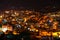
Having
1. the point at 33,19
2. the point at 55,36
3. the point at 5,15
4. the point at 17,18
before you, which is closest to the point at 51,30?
the point at 55,36

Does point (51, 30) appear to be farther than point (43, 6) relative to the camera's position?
No

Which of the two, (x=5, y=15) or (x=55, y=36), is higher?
(x=5, y=15)

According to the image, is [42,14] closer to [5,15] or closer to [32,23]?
[32,23]

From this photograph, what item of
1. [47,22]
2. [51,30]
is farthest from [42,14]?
[51,30]

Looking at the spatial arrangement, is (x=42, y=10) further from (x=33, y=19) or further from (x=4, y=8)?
(x=4, y=8)

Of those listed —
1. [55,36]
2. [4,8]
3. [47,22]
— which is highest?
[4,8]

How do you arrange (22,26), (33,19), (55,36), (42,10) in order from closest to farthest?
(55,36) < (22,26) < (33,19) < (42,10)

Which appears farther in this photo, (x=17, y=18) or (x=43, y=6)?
(x=43, y=6)

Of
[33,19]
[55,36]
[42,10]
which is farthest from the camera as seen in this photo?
[42,10]

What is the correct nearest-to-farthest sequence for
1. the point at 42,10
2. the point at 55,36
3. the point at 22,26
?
the point at 55,36 < the point at 22,26 < the point at 42,10
